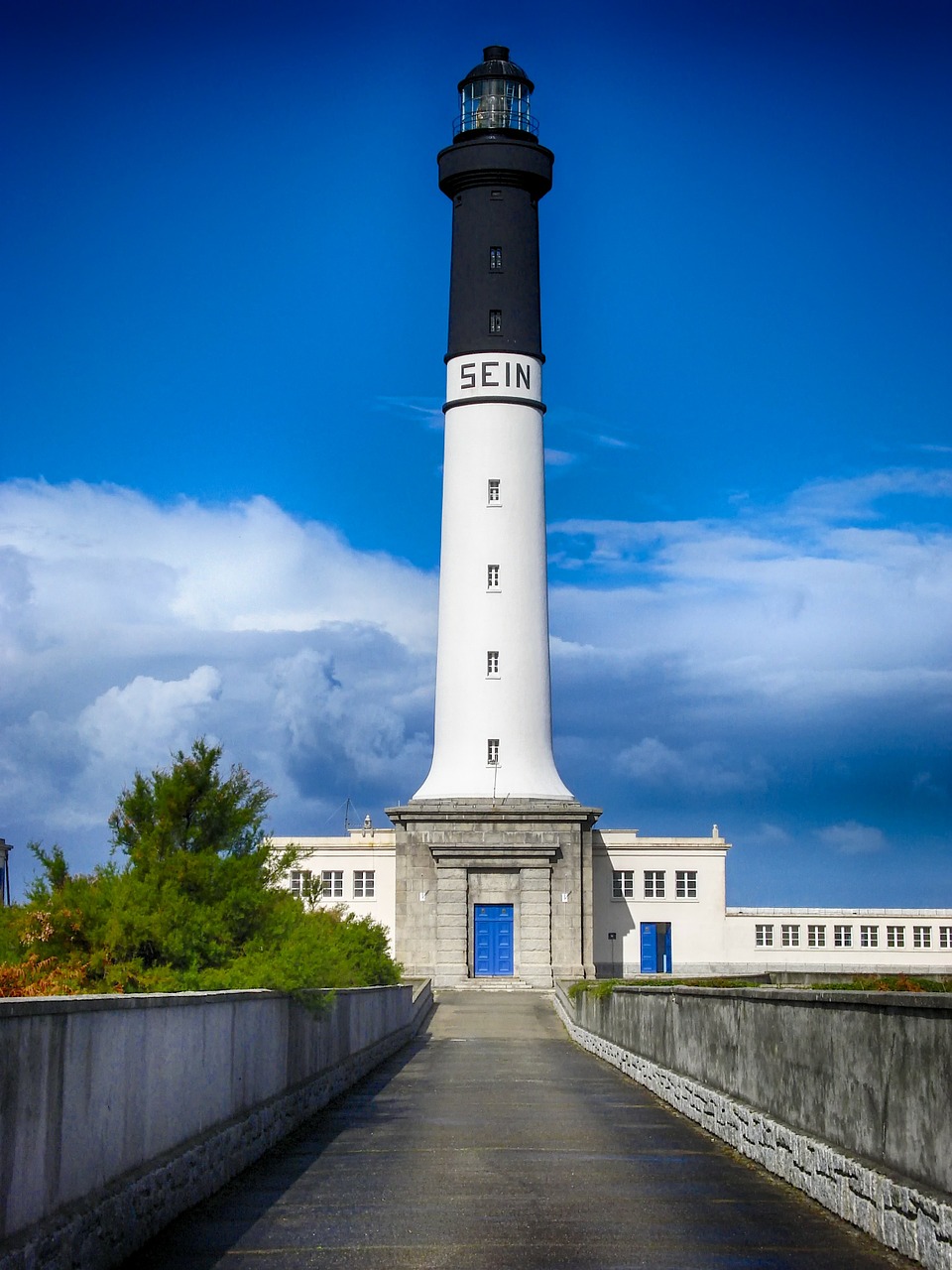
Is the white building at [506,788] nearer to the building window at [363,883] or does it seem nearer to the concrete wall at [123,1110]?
the building window at [363,883]

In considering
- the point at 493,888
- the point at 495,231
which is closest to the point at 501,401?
the point at 495,231

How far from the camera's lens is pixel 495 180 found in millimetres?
57906

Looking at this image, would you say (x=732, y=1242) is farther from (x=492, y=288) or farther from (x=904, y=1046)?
(x=492, y=288)

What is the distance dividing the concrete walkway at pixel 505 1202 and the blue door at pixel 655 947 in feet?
124

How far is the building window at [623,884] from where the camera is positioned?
2339 inches

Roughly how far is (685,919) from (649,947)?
1.73m

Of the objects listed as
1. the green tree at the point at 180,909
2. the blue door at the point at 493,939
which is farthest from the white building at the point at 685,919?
the green tree at the point at 180,909

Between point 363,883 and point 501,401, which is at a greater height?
point 501,401

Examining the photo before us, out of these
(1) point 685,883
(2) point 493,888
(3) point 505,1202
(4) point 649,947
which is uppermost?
(1) point 685,883

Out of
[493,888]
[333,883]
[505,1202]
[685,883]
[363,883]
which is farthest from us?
[685,883]

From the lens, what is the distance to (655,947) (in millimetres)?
59281

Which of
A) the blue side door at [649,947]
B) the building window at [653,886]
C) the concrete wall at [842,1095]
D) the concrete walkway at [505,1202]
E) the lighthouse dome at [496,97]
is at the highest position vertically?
the lighthouse dome at [496,97]

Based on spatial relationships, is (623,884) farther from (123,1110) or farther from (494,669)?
(123,1110)

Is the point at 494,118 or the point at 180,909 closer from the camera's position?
the point at 180,909
